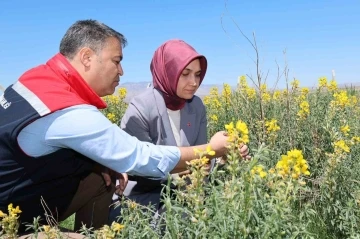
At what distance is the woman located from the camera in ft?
10.0

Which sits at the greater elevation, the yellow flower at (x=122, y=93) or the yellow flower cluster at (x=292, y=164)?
the yellow flower at (x=122, y=93)

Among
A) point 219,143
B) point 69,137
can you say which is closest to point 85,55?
point 69,137

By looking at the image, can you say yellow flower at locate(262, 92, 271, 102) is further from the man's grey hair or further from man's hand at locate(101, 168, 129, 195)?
the man's grey hair

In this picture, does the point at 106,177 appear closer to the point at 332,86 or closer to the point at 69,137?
the point at 69,137

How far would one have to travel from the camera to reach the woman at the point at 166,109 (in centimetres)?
306

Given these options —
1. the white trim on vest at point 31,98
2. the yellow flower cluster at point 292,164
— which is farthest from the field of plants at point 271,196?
the white trim on vest at point 31,98

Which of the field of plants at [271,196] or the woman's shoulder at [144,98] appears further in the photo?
the woman's shoulder at [144,98]

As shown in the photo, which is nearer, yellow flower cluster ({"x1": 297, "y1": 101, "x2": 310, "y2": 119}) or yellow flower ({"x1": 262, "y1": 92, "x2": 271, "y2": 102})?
yellow flower cluster ({"x1": 297, "y1": 101, "x2": 310, "y2": 119})

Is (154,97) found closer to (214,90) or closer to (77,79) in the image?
(77,79)

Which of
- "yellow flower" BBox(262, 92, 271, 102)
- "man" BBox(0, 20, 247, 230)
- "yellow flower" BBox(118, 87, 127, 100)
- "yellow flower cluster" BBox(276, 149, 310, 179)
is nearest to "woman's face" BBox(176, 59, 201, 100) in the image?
"man" BBox(0, 20, 247, 230)

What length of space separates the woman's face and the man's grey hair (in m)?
0.79

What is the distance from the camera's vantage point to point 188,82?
3.17 metres

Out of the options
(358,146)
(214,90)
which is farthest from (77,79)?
(214,90)

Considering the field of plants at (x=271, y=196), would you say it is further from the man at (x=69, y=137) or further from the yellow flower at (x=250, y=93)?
the yellow flower at (x=250, y=93)
